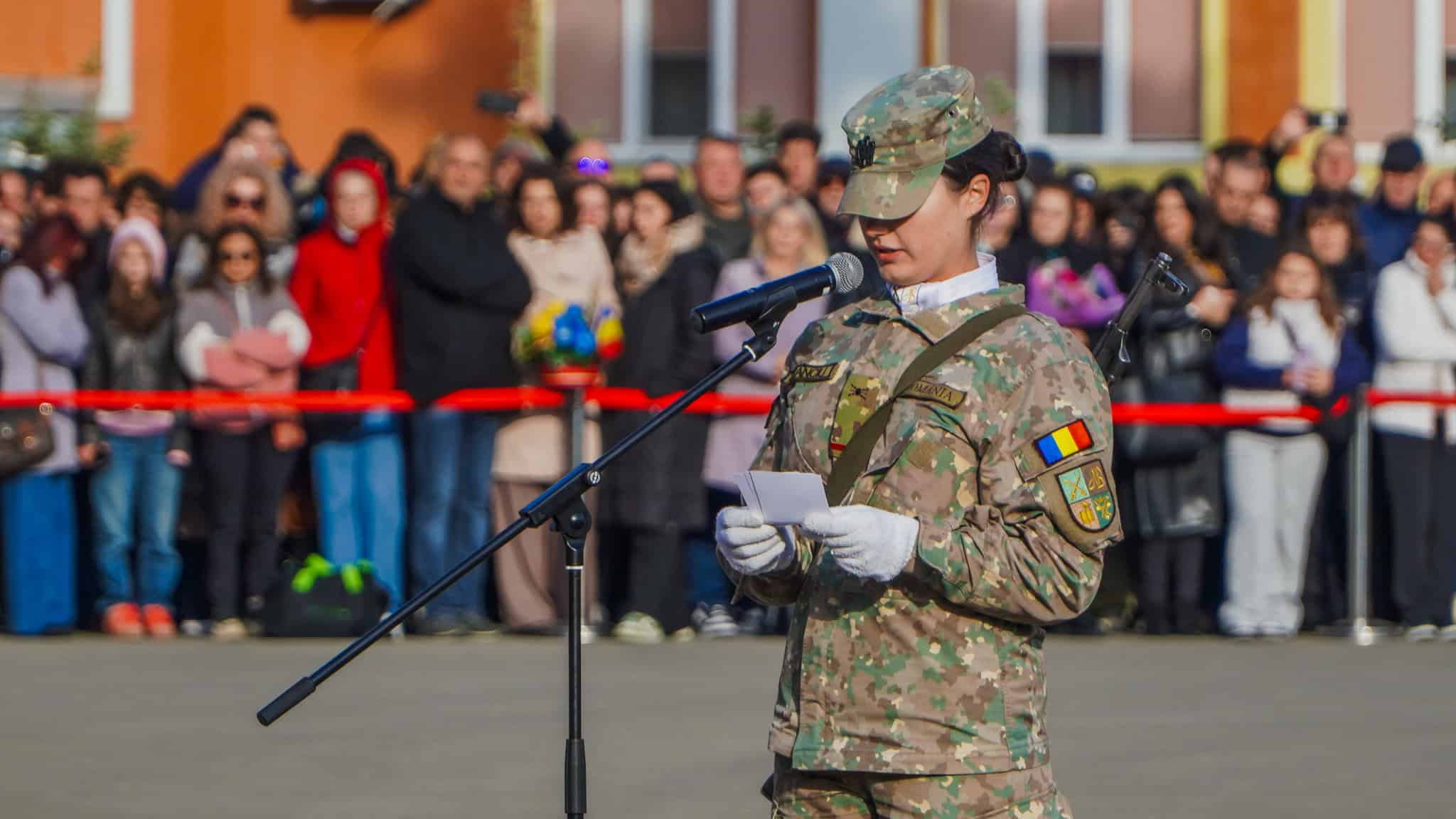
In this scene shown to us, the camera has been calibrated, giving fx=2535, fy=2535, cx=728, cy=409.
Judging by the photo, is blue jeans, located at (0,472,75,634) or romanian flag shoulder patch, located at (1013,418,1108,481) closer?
romanian flag shoulder patch, located at (1013,418,1108,481)

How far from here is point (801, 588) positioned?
4.39 m

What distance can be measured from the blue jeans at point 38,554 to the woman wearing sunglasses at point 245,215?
117 centimetres

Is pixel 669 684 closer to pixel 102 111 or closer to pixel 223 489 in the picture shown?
pixel 223 489

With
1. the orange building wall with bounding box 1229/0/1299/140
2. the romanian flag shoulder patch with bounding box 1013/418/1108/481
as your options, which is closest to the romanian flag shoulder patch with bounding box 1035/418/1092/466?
the romanian flag shoulder patch with bounding box 1013/418/1108/481

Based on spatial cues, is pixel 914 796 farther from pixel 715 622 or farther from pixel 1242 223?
pixel 1242 223

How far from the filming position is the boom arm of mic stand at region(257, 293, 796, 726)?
4434mm

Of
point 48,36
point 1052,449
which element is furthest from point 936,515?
point 48,36

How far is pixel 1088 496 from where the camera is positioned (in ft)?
13.7

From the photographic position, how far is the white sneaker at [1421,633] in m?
11.9

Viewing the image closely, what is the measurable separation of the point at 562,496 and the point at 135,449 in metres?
7.69

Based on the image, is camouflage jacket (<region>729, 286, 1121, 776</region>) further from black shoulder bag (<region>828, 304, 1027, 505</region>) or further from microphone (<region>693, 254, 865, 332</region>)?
microphone (<region>693, 254, 865, 332</region>)

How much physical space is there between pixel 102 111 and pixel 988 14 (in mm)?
7091

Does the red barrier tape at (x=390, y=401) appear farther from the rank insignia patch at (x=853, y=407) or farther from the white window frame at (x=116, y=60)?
the white window frame at (x=116, y=60)

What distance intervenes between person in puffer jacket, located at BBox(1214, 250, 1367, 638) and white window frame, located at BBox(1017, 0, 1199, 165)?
7524 millimetres
